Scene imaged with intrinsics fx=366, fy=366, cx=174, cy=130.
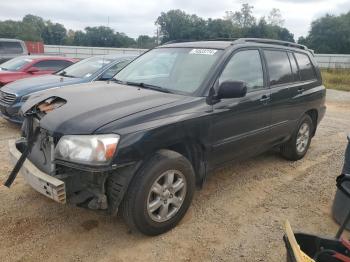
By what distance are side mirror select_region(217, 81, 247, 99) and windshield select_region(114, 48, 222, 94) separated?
0.26 meters

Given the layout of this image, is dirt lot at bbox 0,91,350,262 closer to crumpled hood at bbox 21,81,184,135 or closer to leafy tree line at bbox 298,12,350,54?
crumpled hood at bbox 21,81,184,135

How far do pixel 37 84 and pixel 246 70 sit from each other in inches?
173

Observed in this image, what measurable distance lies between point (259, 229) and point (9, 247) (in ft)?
7.59

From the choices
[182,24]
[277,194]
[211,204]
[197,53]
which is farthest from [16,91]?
[182,24]

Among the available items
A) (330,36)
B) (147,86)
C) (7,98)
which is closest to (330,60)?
(7,98)

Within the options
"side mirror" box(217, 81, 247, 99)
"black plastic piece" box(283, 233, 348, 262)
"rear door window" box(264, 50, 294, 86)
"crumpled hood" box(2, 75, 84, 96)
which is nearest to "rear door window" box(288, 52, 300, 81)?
"rear door window" box(264, 50, 294, 86)

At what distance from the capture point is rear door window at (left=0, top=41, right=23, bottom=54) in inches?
547

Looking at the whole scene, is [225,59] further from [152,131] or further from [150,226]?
[150,226]

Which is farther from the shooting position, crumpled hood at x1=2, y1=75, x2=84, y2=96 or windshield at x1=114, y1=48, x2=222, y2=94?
crumpled hood at x1=2, y1=75, x2=84, y2=96

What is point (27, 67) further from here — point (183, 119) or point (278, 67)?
point (183, 119)

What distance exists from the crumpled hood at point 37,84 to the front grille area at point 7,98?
76 mm

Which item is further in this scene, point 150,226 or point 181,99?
point 181,99

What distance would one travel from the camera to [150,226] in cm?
327

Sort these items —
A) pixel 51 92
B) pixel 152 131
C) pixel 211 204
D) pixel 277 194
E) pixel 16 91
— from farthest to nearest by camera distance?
pixel 16 91, pixel 277 194, pixel 211 204, pixel 51 92, pixel 152 131
